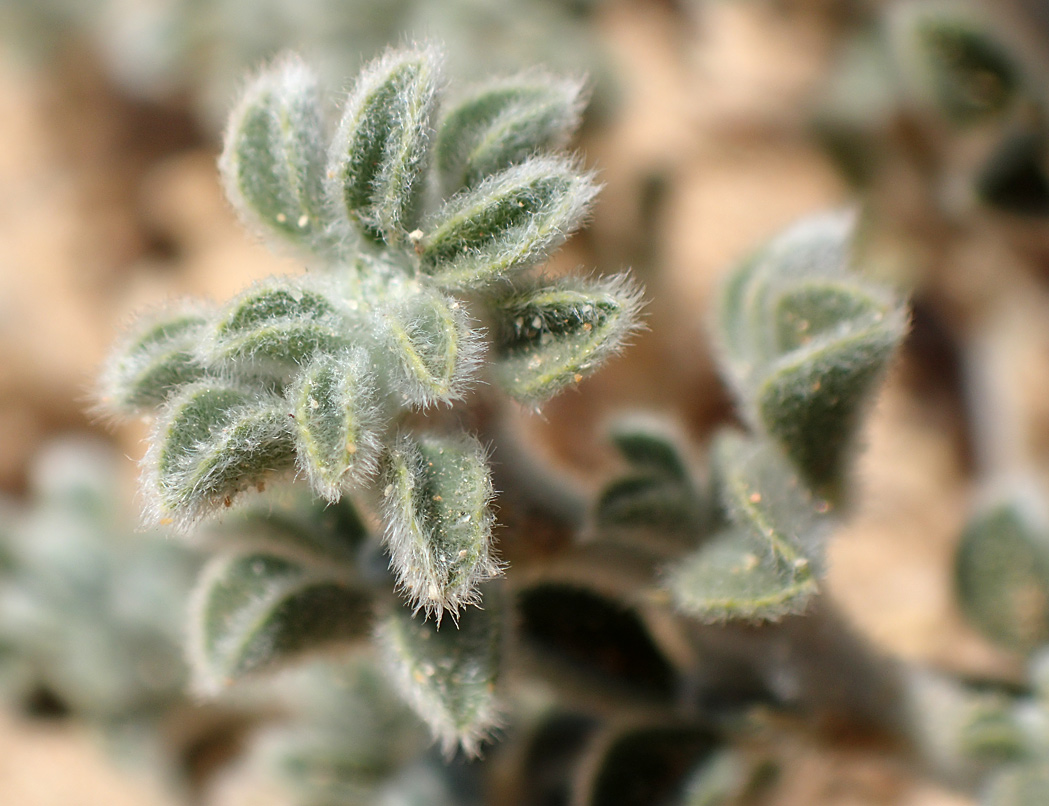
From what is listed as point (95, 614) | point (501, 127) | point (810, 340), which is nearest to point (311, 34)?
point (95, 614)

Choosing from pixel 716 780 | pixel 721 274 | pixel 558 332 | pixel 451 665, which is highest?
pixel 721 274

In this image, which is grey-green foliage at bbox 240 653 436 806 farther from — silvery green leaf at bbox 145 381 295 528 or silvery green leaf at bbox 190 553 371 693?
silvery green leaf at bbox 145 381 295 528

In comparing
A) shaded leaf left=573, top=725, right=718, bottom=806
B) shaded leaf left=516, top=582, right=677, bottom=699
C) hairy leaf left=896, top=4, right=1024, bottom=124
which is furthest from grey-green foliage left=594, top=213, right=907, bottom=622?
hairy leaf left=896, top=4, right=1024, bottom=124

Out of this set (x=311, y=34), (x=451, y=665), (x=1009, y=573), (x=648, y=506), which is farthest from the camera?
(x=311, y=34)

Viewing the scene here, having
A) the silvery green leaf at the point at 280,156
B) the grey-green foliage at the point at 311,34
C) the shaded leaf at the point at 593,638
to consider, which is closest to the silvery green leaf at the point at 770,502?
the shaded leaf at the point at 593,638

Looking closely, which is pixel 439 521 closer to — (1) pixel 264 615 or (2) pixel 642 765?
(1) pixel 264 615

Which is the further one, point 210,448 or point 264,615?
point 264,615

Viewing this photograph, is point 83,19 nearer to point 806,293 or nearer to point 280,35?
point 280,35
